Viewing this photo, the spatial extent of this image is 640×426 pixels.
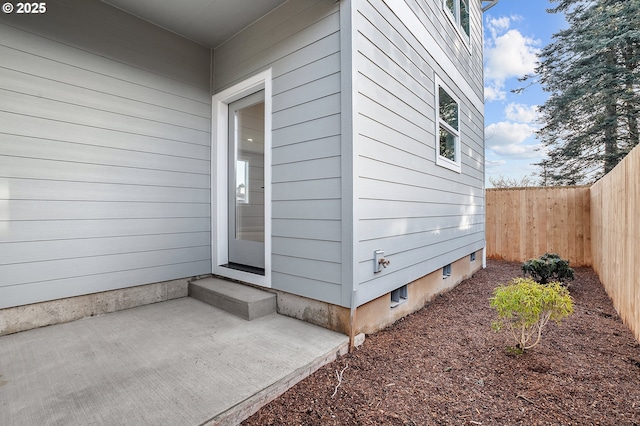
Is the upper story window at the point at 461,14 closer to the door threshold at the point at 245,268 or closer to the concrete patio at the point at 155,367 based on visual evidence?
the door threshold at the point at 245,268

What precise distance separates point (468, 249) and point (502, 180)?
8.16 m

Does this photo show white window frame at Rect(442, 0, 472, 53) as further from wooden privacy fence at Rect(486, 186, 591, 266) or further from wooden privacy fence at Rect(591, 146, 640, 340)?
wooden privacy fence at Rect(486, 186, 591, 266)

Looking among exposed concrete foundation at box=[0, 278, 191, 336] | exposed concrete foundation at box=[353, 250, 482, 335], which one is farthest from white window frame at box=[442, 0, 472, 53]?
exposed concrete foundation at box=[0, 278, 191, 336]

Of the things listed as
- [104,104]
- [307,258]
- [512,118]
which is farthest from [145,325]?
[512,118]

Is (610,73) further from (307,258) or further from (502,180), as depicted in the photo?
(307,258)

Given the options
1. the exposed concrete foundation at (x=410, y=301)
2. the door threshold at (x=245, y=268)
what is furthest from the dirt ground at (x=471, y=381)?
the door threshold at (x=245, y=268)

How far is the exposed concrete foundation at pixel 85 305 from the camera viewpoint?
2.46 meters

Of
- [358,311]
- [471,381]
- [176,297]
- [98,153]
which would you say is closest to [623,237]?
[471,381]

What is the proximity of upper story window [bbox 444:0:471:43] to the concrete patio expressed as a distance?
17.6ft

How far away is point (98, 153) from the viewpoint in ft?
9.49

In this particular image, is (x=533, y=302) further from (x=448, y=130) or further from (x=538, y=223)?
(x=538, y=223)

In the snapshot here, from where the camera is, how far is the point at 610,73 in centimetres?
827

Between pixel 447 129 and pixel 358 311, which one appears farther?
pixel 447 129

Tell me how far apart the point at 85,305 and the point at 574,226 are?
8.65 m
